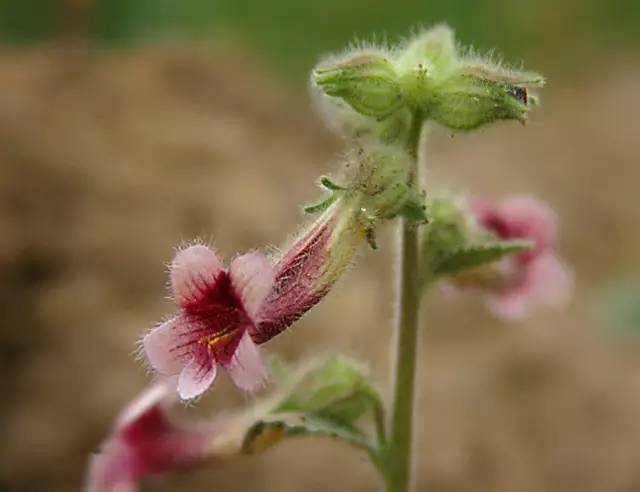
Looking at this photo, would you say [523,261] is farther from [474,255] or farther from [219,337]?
[219,337]

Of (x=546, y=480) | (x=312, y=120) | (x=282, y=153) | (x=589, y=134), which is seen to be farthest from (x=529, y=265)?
(x=589, y=134)

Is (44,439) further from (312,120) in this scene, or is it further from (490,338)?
(312,120)

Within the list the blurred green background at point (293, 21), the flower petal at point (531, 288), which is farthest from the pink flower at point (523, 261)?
the blurred green background at point (293, 21)

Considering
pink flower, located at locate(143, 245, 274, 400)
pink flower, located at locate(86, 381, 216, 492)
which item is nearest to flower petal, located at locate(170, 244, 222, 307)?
pink flower, located at locate(143, 245, 274, 400)

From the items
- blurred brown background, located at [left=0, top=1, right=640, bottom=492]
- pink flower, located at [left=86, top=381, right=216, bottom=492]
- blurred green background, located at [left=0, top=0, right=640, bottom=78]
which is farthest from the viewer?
blurred green background, located at [left=0, top=0, right=640, bottom=78]

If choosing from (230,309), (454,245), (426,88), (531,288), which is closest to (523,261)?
(531,288)

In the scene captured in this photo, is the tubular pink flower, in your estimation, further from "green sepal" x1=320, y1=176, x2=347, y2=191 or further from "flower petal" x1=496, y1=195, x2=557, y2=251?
"flower petal" x1=496, y1=195, x2=557, y2=251

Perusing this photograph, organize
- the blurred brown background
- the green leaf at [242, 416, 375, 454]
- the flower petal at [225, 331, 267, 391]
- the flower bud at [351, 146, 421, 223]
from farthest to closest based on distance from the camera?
the blurred brown background → the green leaf at [242, 416, 375, 454] → the flower bud at [351, 146, 421, 223] → the flower petal at [225, 331, 267, 391]
